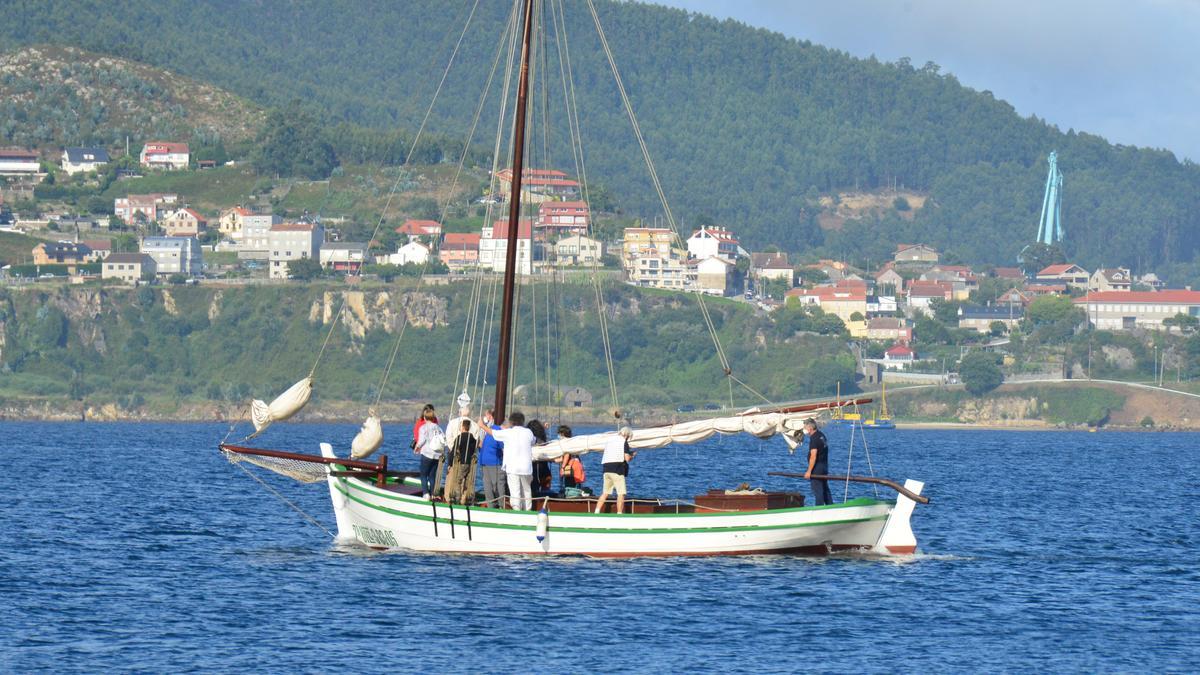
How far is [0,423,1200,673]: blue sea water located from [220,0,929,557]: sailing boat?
0.53 metres

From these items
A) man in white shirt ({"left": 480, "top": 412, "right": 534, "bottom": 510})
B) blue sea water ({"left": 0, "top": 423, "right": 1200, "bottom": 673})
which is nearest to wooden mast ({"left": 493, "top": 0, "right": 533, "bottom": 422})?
man in white shirt ({"left": 480, "top": 412, "right": 534, "bottom": 510})

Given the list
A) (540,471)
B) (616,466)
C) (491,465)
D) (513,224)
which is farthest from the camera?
(513,224)

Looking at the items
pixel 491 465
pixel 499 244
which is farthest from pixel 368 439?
pixel 499 244

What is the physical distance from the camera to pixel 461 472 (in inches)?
1628

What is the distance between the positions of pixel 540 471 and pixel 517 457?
2.25m

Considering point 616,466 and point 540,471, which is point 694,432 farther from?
point 540,471

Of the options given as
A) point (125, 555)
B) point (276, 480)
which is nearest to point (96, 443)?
point (276, 480)

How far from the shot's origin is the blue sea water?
3181 cm

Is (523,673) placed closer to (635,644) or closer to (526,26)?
(635,644)

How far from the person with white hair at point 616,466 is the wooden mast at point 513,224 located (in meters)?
3.54

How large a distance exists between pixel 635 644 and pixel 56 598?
13.0 m

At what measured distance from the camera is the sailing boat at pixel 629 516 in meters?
40.3

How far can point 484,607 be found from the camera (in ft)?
117

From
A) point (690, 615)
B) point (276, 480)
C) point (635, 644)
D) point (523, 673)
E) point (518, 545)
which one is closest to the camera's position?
point (523, 673)
